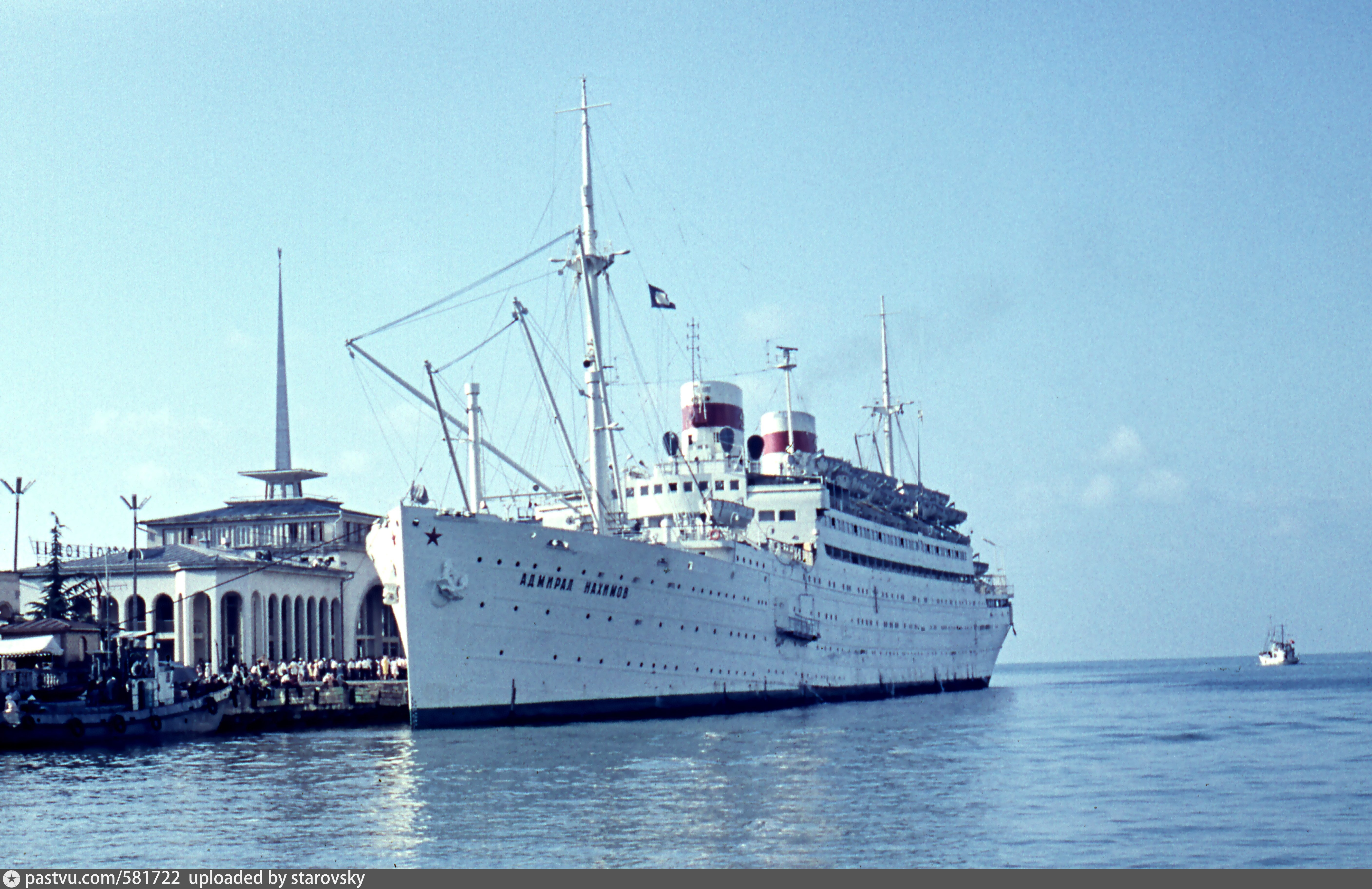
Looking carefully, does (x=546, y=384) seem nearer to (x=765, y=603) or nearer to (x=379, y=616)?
(x=765, y=603)

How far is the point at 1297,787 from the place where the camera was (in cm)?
2441

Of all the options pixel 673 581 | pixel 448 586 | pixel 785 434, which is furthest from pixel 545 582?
pixel 785 434

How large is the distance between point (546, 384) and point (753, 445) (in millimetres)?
16720

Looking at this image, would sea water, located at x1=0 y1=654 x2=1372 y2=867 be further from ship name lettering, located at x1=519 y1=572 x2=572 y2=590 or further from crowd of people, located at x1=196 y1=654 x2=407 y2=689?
crowd of people, located at x1=196 y1=654 x2=407 y2=689

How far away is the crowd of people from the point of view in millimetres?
46812

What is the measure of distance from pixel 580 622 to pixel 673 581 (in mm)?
3807

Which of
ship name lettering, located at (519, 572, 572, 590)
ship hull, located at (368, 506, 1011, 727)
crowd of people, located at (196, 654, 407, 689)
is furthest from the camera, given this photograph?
crowd of people, located at (196, 654, 407, 689)

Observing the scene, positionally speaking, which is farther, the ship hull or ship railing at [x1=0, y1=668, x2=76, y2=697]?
ship railing at [x1=0, y1=668, x2=76, y2=697]

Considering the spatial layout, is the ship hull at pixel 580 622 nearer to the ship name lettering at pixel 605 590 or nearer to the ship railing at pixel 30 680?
the ship name lettering at pixel 605 590

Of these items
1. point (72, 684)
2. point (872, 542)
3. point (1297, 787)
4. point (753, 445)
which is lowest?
point (1297, 787)

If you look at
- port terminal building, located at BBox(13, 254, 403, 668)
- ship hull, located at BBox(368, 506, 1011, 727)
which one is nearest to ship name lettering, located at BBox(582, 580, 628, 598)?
ship hull, located at BBox(368, 506, 1011, 727)

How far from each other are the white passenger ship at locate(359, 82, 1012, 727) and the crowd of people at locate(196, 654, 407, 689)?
766 cm

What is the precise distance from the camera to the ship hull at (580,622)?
3716 centimetres
